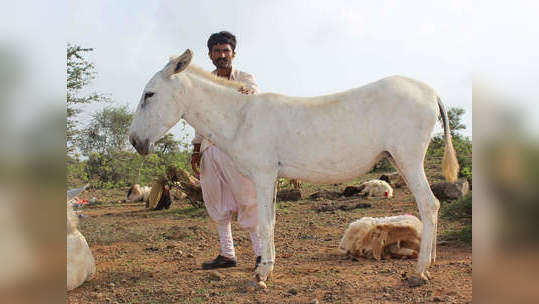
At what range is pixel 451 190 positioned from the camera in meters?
8.39

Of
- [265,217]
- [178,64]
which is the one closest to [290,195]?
[265,217]

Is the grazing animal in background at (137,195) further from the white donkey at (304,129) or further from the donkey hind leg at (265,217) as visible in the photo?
the donkey hind leg at (265,217)

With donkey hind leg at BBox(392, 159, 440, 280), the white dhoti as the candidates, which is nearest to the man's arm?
the white dhoti

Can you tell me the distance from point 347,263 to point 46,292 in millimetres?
3861

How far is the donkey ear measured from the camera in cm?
390

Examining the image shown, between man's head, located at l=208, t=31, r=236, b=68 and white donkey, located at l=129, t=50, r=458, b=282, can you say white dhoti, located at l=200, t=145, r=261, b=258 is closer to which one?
white donkey, located at l=129, t=50, r=458, b=282

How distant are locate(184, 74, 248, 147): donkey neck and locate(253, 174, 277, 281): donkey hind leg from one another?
0.57 m

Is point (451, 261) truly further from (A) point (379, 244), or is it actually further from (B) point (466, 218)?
(B) point (466, 218)

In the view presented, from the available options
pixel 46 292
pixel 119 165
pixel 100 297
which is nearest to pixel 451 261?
pixel 100 297

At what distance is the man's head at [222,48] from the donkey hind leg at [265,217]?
1.66 m

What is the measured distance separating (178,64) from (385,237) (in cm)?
303

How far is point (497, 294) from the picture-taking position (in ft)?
5.41

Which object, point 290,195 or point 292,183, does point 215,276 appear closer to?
point 290,195

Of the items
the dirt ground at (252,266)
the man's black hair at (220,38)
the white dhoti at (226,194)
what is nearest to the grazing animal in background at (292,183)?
the dirt ground at (252,266)
